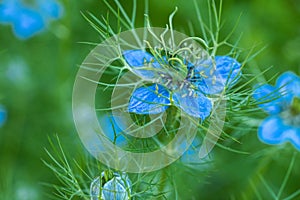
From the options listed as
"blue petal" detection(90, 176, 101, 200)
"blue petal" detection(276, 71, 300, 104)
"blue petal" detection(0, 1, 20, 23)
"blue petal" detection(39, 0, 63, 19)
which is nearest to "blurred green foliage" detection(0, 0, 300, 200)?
"blue petal" detection(39, 0, 63, 19)

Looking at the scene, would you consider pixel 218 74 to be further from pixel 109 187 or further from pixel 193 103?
pixel 109 187

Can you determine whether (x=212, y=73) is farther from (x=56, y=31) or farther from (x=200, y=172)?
(x=56, y=31)

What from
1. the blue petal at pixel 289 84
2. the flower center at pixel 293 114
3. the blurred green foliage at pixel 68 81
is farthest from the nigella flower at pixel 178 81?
the blurred green foliage at pixel 68 81

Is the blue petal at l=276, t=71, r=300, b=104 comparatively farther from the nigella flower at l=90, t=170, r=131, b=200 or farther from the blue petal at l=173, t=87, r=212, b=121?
the nigella flower at l=90, t=170, r=131, b=200

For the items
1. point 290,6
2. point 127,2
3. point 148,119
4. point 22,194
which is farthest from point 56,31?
point 148,119

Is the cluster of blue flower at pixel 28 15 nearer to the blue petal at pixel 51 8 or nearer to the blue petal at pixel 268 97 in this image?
the blue petal at pixel 51 8
